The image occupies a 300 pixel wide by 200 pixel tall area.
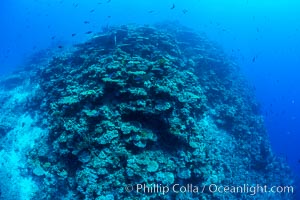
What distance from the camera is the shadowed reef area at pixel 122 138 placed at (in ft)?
25.6

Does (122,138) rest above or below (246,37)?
below

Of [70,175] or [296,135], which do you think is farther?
[296,135]

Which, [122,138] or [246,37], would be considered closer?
[122,138]

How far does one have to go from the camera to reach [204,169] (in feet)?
30.0

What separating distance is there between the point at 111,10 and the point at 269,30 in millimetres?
53201

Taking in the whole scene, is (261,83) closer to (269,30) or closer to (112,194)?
(269,30)

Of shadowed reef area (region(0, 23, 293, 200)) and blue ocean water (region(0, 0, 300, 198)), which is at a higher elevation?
blue ocean water (region(0, 0, 300, 198))

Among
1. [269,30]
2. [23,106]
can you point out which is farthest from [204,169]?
[269,30]

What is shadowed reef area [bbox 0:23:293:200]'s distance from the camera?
7.81 metres

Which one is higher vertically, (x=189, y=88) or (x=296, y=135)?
(x=296, y=135)

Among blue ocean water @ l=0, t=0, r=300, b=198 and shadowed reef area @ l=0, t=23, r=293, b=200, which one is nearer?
shadowed reef area @ l=0, t=23, r=293, b=200

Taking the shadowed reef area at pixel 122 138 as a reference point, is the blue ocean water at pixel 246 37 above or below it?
above

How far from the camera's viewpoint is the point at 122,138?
8188mm

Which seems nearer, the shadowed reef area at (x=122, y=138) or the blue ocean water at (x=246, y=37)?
the shadowed reef area at (x=122, y=138)
